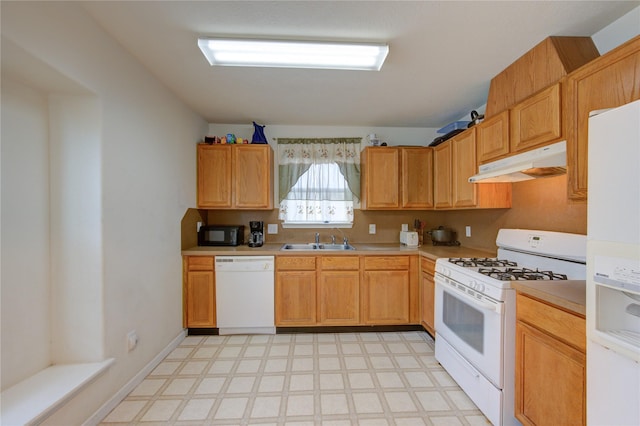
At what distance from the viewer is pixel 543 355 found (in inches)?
49.6

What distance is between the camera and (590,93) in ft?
→ 4.13

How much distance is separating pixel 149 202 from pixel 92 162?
1.75ft

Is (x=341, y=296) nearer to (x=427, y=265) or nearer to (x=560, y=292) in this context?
(x=427, y=265)

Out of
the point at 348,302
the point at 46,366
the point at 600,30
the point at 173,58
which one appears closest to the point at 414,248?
the point at 348,302

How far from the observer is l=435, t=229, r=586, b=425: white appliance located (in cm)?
147

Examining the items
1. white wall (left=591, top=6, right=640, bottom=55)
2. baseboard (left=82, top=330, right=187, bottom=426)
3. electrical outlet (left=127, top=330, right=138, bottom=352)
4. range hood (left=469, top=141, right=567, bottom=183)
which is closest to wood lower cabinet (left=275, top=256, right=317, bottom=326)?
baseboard (left=82, top=330, right=187, bottom=426)

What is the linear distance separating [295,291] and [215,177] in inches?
63.7

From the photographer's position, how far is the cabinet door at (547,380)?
3.59 ft

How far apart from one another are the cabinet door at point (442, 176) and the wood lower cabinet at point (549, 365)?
4.93 feet

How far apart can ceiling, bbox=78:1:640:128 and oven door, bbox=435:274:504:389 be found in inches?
65.9

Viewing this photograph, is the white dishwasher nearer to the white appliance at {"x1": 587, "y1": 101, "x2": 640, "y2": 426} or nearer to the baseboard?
the baseboard

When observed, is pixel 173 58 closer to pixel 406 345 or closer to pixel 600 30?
pixel 600 30


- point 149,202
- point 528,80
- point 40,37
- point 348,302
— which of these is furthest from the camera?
point 348,302

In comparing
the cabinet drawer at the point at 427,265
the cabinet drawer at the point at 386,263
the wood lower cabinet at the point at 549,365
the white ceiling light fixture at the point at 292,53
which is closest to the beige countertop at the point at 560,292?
the wood lower cabinet at the point at 549,365
